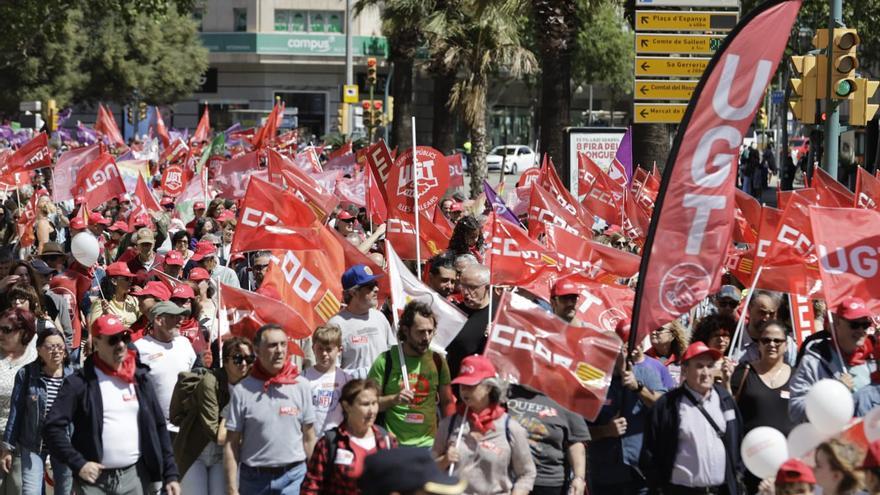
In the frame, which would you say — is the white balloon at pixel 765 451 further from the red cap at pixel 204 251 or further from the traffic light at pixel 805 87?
the traffic light at pixel 805 87

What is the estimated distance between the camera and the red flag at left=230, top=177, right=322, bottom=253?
10102 mm

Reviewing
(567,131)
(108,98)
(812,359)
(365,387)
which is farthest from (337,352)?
(108,98)

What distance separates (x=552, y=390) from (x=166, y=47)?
59.7m

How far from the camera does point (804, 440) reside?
6.06 meters

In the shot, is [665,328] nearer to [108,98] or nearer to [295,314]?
[295,314]

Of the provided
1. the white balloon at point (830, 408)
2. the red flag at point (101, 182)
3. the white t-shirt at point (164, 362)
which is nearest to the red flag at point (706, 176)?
the white balloon at point (830, 408)

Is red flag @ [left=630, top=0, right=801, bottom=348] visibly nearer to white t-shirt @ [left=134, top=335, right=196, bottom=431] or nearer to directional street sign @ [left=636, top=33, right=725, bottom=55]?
white t-shirt @ [left=134, top=335, right=196, bottom=431]

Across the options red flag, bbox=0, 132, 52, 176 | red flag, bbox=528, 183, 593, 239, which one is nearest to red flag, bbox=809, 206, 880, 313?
red flag, bbox=528, 183, 593, 239

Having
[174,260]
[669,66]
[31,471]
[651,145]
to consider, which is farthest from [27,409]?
[651,145]

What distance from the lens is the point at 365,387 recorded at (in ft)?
20.5

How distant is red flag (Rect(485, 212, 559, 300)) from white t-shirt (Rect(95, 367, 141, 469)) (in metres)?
2.54

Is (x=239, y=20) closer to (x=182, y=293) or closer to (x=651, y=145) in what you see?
(x=651, y=145)

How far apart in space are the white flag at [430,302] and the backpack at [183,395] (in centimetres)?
112

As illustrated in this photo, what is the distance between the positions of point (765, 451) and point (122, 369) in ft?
10.2
